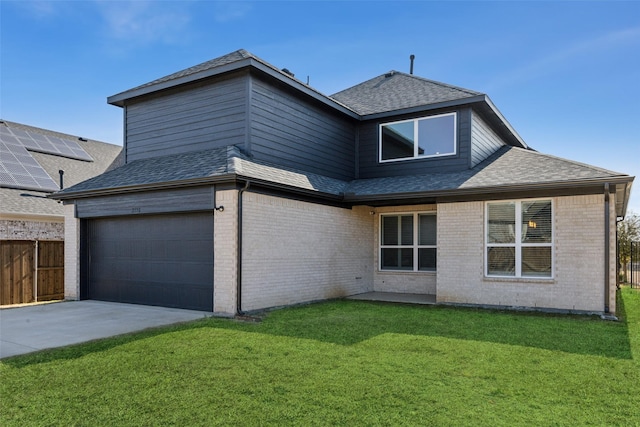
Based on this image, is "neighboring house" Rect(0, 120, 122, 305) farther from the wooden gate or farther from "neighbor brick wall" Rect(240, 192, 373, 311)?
"neighbor brick wall" Rect(240, 192, 373, 311)

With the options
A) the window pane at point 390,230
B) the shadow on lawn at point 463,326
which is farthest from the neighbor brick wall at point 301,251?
the shadow on lawn at point 463,326

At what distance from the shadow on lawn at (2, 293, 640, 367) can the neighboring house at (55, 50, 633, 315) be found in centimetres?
95

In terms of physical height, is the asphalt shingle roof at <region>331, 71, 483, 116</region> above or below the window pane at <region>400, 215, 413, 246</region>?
above

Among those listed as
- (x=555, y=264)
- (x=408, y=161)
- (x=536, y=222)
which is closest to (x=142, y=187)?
(x=408, y=161)

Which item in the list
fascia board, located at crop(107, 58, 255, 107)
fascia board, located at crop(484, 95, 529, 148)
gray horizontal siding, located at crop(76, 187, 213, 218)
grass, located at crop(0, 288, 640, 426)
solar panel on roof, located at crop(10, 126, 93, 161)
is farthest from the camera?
solar panel on roof, located at crop(10, 126, 93, 161)

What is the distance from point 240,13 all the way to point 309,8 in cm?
198

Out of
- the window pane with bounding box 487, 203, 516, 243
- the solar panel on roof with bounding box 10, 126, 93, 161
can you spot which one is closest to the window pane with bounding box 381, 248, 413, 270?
the window pane with bounding box 487, 203, 516, 243

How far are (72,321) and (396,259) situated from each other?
338 inches

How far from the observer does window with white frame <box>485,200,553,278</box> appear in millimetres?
9898

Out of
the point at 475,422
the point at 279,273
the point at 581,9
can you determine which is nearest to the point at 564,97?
the point at 581,9

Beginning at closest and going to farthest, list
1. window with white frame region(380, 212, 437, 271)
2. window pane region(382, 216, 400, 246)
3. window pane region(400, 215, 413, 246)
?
1. window with white frame region(380, 212, 437, 271)
2. window pane region(400, 215, 413, 246)
3. window pane region(382, 216, 400, 246)

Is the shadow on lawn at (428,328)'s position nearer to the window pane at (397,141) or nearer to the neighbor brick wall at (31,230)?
the window pane at (397,141)

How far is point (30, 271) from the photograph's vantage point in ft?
44.8

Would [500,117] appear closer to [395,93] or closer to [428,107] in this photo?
[428,107]
